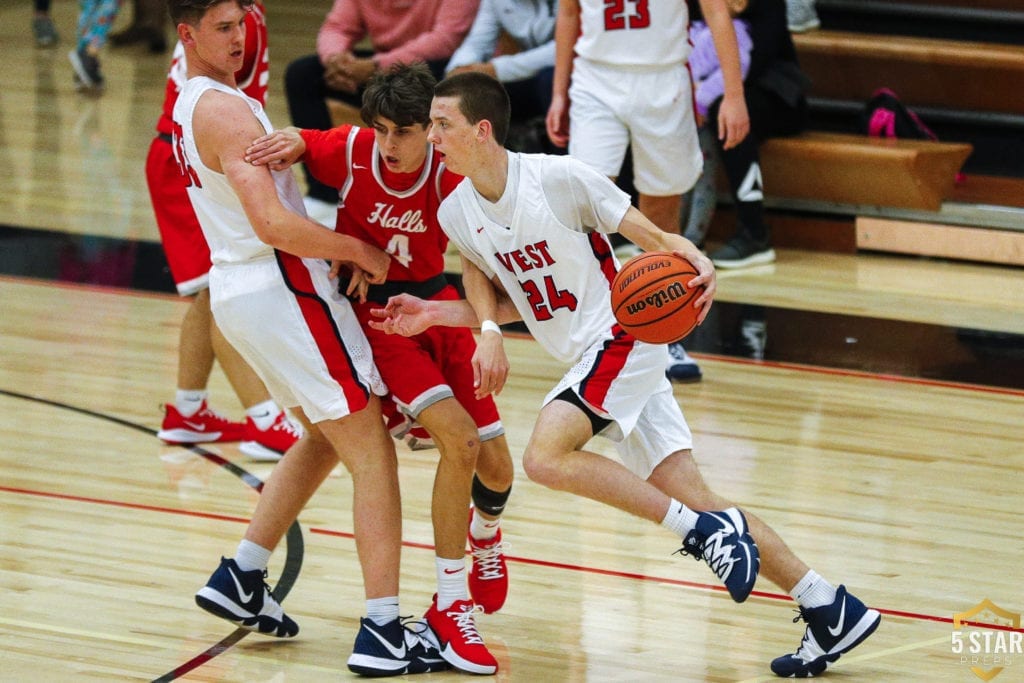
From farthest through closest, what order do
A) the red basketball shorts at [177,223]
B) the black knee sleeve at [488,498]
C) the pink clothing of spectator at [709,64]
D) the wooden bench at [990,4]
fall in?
1. the wooden bench at [990,4]
2. the pink clothing of spectator at [709,64]
3. the red basketball shorts at [177,223]
4. the black knee sleeve at [488,498]

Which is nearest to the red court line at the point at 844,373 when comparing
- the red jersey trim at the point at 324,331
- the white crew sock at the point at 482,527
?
the white crew sock at the point at 482,527

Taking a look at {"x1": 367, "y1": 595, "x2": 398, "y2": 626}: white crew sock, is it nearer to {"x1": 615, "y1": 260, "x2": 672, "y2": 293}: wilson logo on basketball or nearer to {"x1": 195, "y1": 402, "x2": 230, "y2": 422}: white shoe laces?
{"x1": 615, "y1": 260, "x2": 672, "y2": 293}: wilson logo on basketball

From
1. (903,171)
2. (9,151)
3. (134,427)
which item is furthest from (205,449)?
(9,151)

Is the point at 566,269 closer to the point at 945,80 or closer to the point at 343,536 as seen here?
the point at 343,536

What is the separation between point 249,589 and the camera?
3.66 metres

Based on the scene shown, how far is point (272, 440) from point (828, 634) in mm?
2324

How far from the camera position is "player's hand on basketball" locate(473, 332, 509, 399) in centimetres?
338

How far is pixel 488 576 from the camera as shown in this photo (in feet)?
12.6

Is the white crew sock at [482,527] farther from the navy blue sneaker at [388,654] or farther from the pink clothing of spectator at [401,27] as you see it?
the pink clothing of spectator at [401,27]

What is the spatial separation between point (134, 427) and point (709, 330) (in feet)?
8.60

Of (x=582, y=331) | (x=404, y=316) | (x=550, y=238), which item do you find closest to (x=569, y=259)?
(x=550, y=238)

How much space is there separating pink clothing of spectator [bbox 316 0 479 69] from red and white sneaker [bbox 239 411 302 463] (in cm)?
357

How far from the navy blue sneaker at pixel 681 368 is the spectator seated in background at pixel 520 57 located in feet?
7.21

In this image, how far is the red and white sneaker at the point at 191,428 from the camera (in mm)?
5270
